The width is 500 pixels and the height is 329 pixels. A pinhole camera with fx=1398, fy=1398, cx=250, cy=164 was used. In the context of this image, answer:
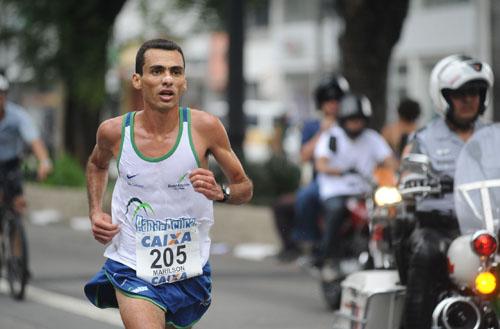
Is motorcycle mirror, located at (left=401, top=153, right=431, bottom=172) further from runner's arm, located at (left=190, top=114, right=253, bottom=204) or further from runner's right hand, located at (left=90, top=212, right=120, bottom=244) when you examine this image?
runner's right hand, located at (left=90, top=212, right=120, bottom=244)

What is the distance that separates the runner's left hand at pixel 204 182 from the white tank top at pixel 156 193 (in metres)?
0.25

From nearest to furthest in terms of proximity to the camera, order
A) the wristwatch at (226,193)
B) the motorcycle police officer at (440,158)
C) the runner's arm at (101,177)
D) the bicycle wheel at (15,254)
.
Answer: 1. the wristwatch at (226,193)
2. the runner's arm at (101,177)
3. the motorcycle police officer at (440,158)
4. the bicycle wheel at (15,254)

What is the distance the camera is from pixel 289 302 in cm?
1195

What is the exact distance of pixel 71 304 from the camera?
447 inches

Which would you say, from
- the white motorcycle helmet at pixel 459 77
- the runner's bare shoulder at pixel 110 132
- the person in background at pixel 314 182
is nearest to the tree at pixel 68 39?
the person in background at pixel 314 182

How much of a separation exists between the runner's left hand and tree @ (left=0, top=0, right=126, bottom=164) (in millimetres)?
17995

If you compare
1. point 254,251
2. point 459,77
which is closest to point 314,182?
point 254,251

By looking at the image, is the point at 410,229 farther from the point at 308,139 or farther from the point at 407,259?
the point at 308,139

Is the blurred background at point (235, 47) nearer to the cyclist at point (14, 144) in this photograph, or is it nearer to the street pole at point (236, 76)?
the street pole at point (236, 76)

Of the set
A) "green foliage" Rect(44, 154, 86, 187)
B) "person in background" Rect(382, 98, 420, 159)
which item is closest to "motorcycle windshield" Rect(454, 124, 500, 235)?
"person in background" Rect(382, 98, 420, 159)

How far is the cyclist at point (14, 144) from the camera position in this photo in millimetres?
11969

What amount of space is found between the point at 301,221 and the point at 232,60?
6.34 meters

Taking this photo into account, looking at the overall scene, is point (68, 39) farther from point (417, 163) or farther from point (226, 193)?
Result: point (226, 193)

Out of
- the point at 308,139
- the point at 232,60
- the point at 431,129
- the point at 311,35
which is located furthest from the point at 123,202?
the point at 311,35
